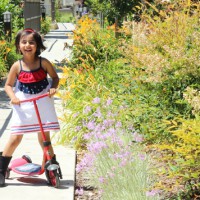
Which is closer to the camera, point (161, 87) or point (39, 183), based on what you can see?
point (39, 183)

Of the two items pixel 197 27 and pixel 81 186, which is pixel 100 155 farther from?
pixel 197 27

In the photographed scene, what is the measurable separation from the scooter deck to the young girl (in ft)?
0.61

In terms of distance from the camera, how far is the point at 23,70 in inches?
233

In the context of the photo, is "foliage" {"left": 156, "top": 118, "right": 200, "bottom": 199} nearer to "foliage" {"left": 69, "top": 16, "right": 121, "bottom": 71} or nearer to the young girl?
the young girl

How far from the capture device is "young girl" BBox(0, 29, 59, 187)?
586 cm

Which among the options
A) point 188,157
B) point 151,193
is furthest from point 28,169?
point 188,157

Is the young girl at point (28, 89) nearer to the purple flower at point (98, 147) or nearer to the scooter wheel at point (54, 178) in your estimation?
the scooter wheel at point (54, 178)

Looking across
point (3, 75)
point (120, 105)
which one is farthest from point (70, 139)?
point (3, 75)

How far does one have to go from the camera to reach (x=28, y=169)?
610cm

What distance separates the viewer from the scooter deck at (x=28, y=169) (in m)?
6.07

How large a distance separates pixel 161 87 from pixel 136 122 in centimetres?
45

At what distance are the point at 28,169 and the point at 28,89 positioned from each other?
0.77 m

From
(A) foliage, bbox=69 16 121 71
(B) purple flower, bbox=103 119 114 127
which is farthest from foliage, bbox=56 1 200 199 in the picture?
(A) foliage, bbox=69 16 121 71

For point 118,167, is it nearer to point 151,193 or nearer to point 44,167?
point 151,193
